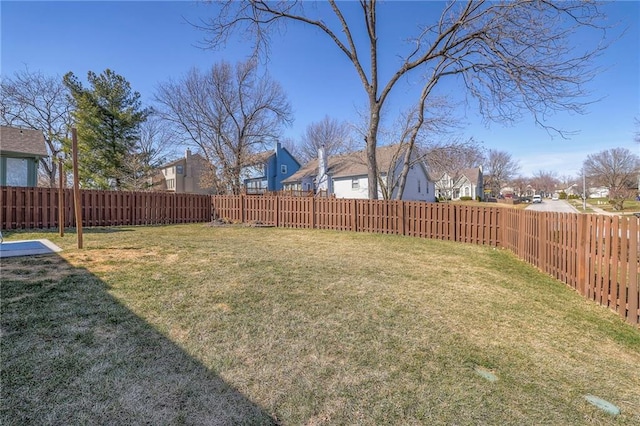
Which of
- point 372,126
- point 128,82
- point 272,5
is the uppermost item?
point 128,82

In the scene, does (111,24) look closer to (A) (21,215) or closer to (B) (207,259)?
(A) (21,215)

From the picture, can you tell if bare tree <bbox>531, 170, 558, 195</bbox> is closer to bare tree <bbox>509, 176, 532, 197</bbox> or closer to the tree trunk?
bare tree <bbox>509, 176, 532, 197</bbox>

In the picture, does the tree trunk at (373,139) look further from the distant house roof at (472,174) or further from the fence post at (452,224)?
the distant house roof at (472,174)

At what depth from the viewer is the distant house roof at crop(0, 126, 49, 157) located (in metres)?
13.1

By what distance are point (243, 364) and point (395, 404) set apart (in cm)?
118

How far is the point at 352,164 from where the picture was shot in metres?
27.8

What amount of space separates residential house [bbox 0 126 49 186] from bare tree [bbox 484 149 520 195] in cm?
6780

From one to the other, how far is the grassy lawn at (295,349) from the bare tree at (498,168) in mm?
66981

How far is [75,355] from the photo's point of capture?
234 cm

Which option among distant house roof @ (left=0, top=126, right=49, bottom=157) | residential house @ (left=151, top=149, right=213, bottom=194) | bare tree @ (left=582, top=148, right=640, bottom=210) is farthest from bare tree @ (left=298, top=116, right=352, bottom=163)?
bare tree @ (left=582, top=148, right=640, bottom=210)

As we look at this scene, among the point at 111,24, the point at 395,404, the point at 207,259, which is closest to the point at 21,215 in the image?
the point at 111,24

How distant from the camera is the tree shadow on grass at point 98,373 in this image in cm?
180

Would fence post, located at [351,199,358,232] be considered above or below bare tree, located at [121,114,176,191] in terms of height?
below

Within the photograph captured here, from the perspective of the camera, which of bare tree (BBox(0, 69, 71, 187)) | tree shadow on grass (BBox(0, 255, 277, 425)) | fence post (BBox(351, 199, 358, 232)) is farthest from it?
bare tree (BBox(0, 69, 71, 187))
